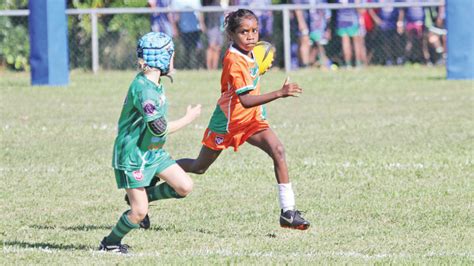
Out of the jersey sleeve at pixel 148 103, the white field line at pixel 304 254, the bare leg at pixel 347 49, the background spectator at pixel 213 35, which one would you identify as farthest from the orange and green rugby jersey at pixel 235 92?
the bare leg at pixel 347 49

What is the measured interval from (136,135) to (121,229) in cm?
57

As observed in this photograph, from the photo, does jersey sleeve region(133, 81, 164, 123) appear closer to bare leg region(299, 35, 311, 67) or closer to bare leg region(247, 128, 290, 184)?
bare leg region(247, 128, 290, 184)

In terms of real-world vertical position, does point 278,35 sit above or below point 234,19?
below

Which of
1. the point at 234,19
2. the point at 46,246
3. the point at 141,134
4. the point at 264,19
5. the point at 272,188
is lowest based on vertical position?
the point at 264,19

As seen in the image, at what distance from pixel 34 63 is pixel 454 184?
1199cm

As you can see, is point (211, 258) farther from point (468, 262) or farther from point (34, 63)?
point (34, 63)

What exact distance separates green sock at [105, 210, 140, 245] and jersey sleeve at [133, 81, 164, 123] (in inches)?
24.9

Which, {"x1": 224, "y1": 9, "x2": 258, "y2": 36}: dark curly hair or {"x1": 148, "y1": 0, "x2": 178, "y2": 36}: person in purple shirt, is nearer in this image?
{"x1": 224, "y1": 9, "x2": 258, "y2": 36}: dark curly hair

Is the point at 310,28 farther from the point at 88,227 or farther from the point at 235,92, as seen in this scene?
the point at 88,227

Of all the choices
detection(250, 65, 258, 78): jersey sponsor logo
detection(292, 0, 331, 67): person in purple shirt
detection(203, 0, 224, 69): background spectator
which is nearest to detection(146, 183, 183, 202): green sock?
detection(250, 65, 258, 78): jersey sponsor logo

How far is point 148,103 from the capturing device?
22.8ft

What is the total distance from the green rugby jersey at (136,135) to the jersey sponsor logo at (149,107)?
0.21 ft

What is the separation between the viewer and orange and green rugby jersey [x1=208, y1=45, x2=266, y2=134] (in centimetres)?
815

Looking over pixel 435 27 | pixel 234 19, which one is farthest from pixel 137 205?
pixel 435 27
